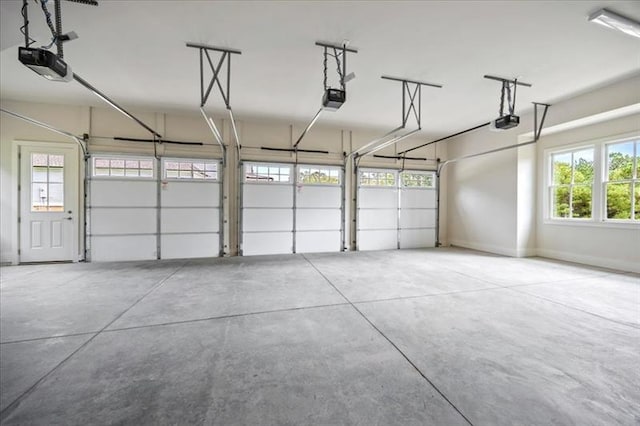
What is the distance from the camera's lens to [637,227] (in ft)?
15.0

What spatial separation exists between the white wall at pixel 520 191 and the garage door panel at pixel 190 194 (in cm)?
694

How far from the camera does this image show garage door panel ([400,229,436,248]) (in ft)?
25.4

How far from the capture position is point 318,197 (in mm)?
6996

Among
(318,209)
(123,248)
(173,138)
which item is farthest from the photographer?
(318,209)

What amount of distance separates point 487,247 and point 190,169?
7933mm

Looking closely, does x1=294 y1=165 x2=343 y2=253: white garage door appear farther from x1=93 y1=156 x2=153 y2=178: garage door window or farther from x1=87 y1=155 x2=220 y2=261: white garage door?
x1=93 y1=156 x2=153 y2=178: garage door window

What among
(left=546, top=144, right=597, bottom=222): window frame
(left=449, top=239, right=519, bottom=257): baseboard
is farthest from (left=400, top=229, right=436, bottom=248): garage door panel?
(left=546, top=144, right=597, bottom=222): window frame

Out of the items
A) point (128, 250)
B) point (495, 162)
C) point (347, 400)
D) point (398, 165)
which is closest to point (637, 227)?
point (495, 162)

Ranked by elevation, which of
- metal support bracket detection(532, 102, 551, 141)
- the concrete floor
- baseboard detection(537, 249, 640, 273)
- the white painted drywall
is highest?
metal support bracket detection(532, 102, 551, 141)

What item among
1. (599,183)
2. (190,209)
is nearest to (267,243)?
(190,209)

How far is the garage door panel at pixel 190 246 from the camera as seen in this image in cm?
603

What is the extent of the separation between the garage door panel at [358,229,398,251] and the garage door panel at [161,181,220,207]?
4013 millimetres

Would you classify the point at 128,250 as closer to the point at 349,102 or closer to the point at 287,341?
the point at 287,341

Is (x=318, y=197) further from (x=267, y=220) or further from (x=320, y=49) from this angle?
(x=320, y=49)
